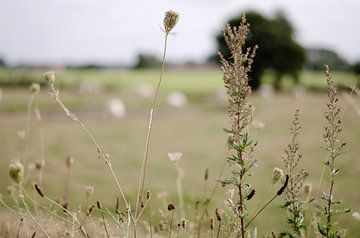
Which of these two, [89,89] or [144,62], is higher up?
[144,62]

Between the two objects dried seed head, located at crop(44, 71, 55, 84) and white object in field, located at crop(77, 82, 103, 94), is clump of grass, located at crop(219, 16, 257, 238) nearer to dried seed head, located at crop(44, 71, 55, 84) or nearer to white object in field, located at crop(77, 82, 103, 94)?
dried seed head, located at crop(44, 71, 55, 84)

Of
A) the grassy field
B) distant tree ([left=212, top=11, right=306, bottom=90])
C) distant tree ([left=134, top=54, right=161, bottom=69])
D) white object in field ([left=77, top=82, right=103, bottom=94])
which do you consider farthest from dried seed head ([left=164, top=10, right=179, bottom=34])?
distant tree ([left=134, top=54, right=161, bottom=69])

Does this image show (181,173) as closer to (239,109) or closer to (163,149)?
(239,109)

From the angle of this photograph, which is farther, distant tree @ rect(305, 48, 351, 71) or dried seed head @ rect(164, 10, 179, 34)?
distant tree @ rect(305, 48, 351, 71)

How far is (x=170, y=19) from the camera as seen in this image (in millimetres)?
2385

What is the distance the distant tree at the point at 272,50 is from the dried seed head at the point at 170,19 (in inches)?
1482

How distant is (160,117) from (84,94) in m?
11.0

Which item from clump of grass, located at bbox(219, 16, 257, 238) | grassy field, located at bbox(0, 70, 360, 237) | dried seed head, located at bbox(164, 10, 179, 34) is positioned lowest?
clump of grass, located at bbox(219, 16, 257, 238)

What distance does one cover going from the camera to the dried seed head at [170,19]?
238cm

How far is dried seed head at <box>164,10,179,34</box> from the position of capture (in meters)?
2.38

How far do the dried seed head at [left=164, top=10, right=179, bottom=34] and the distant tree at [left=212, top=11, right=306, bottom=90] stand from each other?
37.6m

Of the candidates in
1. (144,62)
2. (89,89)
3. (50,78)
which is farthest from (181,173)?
(144,62)

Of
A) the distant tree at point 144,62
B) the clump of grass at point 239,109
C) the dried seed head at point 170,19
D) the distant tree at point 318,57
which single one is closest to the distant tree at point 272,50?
the distant tree at point 318,57

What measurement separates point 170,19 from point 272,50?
39687mm
